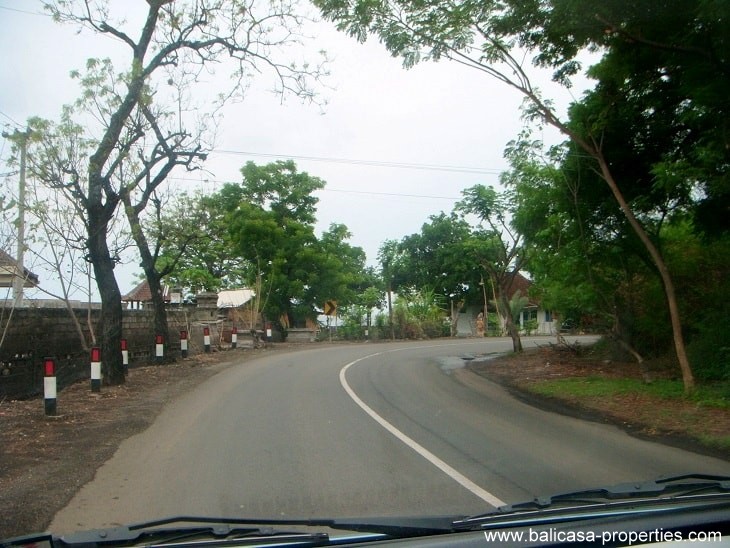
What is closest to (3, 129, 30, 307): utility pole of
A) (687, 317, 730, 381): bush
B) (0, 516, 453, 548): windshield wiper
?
(0, 516, 453, 548): windshield wiper

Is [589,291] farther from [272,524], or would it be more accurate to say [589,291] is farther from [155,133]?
[272,524]

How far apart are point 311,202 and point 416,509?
131 ft

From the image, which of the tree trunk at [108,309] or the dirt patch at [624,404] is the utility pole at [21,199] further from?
the dirt patch at [624,404]

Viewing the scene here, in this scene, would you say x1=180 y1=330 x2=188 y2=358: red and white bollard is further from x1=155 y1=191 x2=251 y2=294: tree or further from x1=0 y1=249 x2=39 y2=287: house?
x1=0 y1=249 x2=39 y2=287: house

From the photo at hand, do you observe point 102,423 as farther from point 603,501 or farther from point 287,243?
point 287,243

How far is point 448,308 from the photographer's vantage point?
183 feet

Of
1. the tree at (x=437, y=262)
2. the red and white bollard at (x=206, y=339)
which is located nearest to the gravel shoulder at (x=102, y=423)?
the red and white bollard at (x=206, y=339)

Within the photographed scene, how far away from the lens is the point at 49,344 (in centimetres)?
1653

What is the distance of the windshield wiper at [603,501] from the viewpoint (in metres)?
4.07

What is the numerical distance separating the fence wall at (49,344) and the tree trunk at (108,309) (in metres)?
0.95

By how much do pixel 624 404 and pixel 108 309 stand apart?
11.1 metres

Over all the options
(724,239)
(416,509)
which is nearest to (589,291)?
(724,239)

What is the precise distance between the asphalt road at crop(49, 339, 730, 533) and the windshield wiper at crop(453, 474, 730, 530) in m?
2.09

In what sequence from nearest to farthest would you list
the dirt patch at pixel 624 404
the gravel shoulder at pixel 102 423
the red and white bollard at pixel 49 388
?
the gravel shoulder at pixel 102 423 → the dirt patch at pixel 624 404 → the red and white bollard at pixel 49 388
